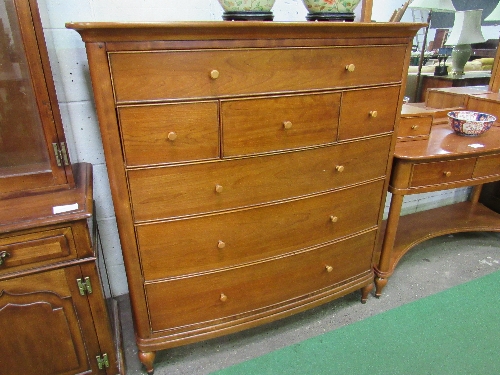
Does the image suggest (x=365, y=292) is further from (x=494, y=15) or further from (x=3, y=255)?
(x=494, y=15)

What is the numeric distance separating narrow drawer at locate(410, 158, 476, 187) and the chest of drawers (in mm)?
248

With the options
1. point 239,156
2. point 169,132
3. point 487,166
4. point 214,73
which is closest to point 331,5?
point 214,73

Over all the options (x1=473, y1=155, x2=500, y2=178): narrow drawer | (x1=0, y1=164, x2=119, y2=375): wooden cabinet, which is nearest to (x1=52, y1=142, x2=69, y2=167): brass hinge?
(x1=0, y1=164, x2=119, y2=375): wooden cabinet

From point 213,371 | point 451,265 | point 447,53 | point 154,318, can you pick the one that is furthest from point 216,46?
point 451,265

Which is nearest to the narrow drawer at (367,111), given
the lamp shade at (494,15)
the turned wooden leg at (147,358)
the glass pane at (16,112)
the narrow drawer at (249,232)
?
the narrow drawer at (249,232)

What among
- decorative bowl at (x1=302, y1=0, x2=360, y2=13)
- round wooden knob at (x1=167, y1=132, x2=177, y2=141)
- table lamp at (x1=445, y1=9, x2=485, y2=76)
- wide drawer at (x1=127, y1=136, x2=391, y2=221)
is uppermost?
decorative bowl at (x1=302, y1=0, x2=360, y2=13)

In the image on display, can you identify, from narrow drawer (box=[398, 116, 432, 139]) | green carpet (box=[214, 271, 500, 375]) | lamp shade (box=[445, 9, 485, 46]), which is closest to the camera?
green carpet (box=[214, 271, 500, 375])

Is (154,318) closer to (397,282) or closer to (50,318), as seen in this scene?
(50,318)

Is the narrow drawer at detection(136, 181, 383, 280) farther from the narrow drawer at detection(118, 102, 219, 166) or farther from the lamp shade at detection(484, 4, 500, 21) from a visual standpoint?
the lamp shade at detection(484, 4, 500, 21)

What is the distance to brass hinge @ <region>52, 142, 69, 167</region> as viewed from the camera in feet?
4.21

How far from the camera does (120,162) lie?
1.21 m

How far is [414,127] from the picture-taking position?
2.00 meters

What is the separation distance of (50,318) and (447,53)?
265 cm

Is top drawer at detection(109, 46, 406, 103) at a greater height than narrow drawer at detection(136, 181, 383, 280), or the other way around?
top drawer at detection(109, 46, 406, 103)
